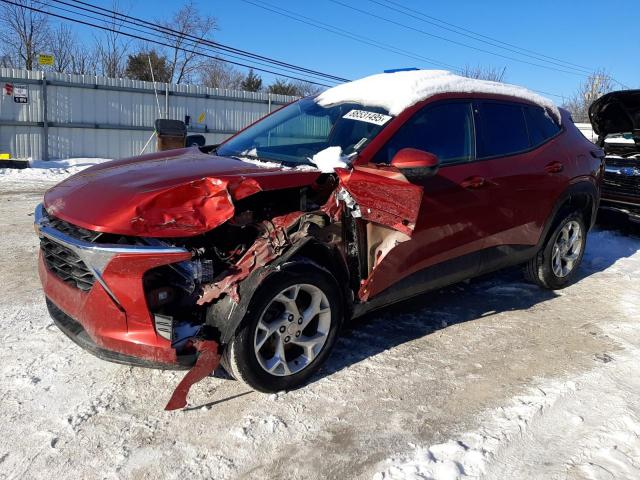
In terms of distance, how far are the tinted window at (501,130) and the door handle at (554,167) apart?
29 centimetres

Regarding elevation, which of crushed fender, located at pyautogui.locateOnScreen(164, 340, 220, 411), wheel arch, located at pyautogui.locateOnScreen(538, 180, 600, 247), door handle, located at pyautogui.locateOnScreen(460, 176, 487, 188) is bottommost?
crushed fender, located at pyautogui.locateOnScreen(164, 340, 220, 411)

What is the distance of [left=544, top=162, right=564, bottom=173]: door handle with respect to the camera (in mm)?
4727

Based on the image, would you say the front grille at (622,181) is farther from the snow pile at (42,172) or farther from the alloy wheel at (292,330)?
the snow pile at (42,172)

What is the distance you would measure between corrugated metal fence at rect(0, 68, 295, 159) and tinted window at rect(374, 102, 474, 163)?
14721 millimetres

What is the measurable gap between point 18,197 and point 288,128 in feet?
24.4

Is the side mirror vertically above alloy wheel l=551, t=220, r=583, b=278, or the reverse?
the side mirror

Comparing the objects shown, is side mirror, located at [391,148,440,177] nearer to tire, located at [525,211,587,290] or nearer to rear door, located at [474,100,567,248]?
rear door, located at [474,100,567,248]

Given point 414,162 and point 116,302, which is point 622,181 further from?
point 116,302

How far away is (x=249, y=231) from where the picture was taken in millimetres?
3188

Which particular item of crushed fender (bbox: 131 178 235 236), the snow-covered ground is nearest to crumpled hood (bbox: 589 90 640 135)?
the snow-covered ground

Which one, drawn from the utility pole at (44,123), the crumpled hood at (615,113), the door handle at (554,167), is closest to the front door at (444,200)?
the door handle at (554,167)

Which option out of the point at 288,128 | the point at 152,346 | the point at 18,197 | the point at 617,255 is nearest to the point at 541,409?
the point at 152,346

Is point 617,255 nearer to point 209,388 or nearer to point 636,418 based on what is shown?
point 636,418

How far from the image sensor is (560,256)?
17.4 ft
